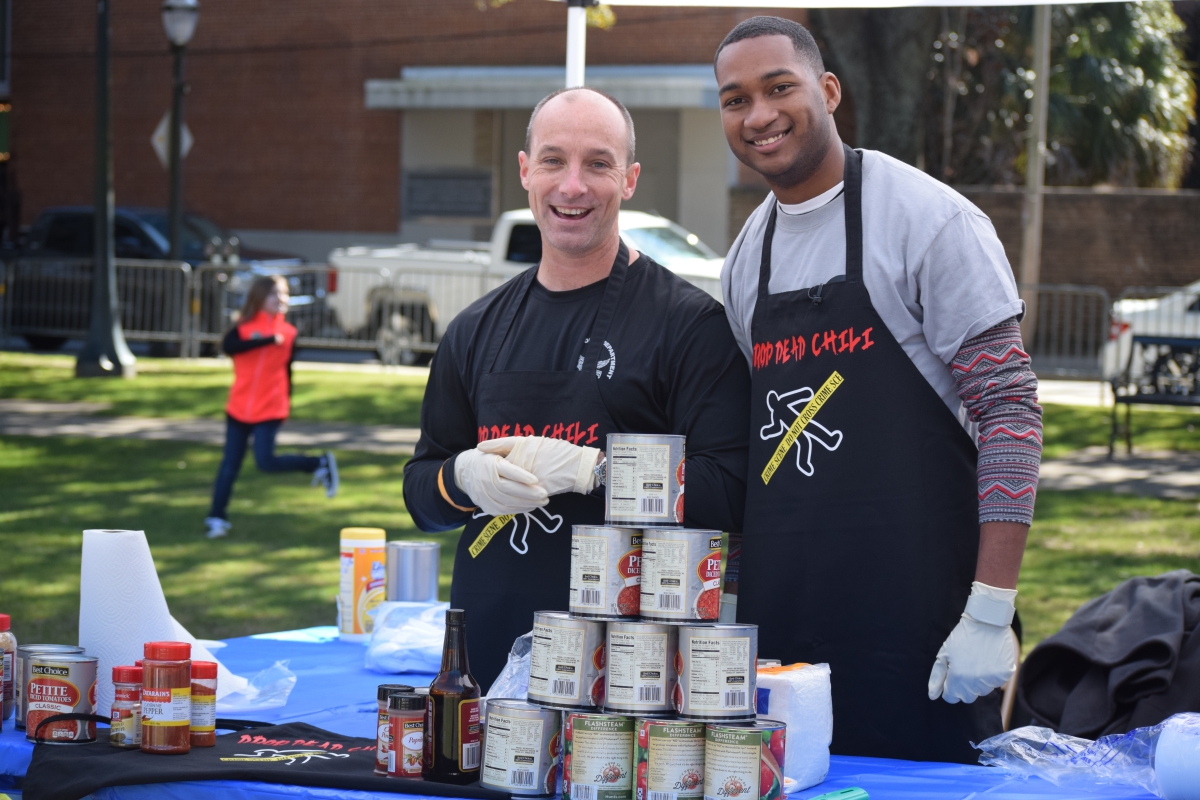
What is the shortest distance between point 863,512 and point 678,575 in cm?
71

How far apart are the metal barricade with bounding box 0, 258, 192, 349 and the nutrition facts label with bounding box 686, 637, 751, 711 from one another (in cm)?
1650

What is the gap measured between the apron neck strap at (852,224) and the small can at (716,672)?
0.99m

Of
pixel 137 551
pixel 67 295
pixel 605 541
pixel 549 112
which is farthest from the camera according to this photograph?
pixel 67 295

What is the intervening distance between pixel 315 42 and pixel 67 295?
9.54 metres

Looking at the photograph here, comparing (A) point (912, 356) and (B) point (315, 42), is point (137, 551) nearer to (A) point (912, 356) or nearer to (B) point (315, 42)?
(A) point (912, 356)

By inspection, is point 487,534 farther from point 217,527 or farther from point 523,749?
point 217,527

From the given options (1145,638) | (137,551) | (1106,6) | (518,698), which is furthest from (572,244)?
(1106,6)

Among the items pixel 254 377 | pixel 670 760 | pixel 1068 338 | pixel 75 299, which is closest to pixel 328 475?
pixel 254 377

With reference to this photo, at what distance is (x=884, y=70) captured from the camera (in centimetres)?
1412

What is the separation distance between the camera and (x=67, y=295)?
63.0ft

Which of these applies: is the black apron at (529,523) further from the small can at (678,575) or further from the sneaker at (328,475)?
the sneaker at (328,475)

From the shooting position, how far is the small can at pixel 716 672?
2.51 m

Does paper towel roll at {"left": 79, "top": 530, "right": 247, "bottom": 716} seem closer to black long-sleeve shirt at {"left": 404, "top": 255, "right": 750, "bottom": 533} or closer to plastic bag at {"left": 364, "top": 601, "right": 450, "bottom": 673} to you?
black long-sleeve shirt at {"left": 404, "top": 255, "right": 750, "bottom": 533}

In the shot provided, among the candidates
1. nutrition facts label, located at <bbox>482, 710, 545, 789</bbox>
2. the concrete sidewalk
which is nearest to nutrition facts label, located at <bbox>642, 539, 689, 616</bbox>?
nutrition facts label, located at <bbox>482, 710, 545, 789</bbox>
